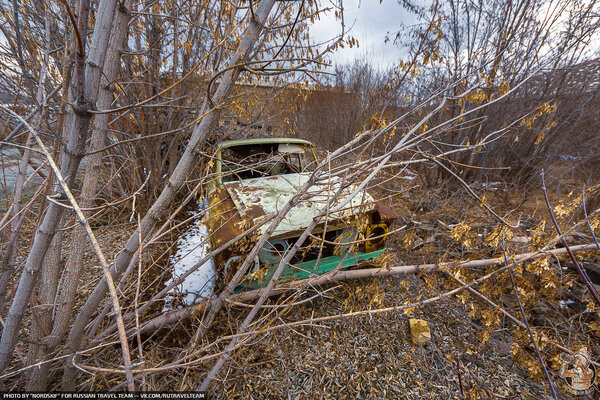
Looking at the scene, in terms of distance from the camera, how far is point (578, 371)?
169cm

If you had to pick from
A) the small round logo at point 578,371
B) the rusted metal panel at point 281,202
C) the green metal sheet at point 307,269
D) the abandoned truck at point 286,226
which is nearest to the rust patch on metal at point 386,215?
the abandoned truck at point 286,226

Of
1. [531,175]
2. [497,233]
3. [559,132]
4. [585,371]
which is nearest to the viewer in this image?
[585,371]

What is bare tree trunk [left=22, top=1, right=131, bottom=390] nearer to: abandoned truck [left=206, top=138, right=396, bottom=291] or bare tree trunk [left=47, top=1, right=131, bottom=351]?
bare tree trunk [left=47, top=1, right=131, bottom=351]

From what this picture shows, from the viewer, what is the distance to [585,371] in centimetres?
168

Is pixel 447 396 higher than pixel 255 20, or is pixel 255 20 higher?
pixel 255 20

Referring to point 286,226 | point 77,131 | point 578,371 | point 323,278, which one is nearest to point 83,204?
point 77,131

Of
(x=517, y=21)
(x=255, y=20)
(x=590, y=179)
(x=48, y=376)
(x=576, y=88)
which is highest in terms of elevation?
(x=517, y=21)

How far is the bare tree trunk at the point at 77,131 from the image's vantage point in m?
0.80

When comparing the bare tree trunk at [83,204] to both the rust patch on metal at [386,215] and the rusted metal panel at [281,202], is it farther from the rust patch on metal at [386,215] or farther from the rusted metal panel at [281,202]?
the rust patch on metal at [386,215]

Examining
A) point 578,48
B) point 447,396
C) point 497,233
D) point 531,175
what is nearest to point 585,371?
point 447,396

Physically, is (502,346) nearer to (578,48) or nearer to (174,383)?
(174,383)

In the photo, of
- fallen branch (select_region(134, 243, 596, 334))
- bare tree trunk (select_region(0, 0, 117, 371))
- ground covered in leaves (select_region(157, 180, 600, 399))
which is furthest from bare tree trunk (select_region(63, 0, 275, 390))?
ground covered in leaves (select_region(157, 180, 600, 399))

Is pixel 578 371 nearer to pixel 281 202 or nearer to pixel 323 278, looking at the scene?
pixel 323 278

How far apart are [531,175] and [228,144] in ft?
22.6
